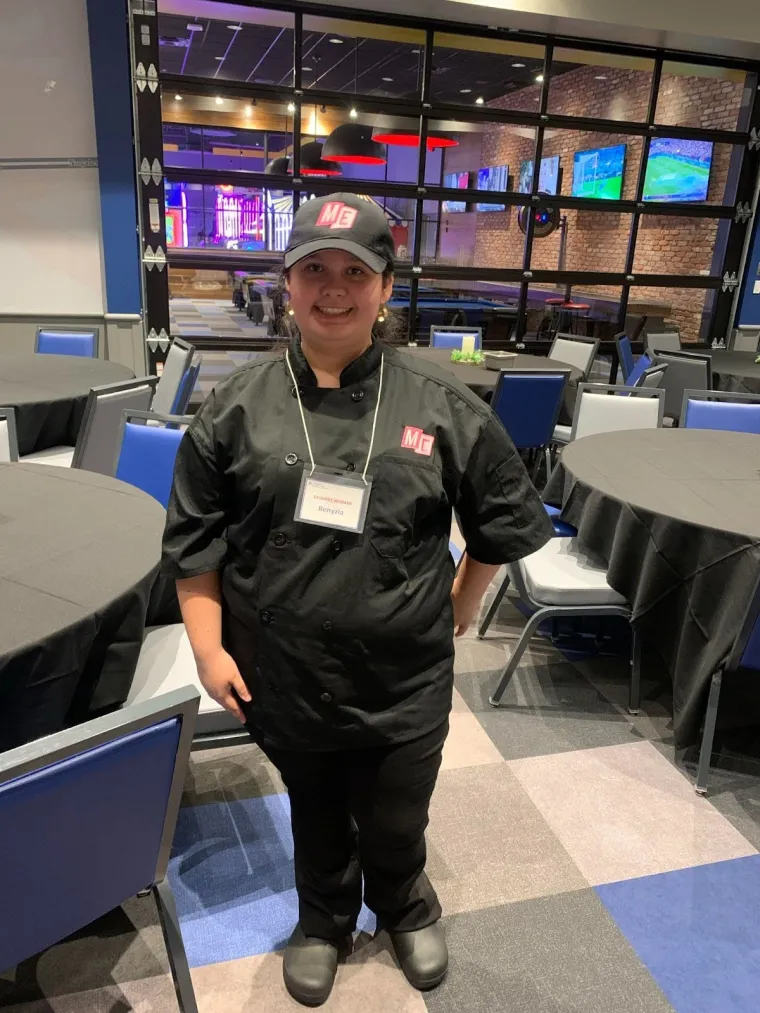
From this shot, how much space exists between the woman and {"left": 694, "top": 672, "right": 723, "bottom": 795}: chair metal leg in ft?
3.58

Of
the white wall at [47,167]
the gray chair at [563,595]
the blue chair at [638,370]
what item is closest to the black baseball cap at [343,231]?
the gray chair at [563,595]

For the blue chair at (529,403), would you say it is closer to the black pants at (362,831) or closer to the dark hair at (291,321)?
the dark hair at (291,321)

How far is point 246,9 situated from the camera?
5324 mm

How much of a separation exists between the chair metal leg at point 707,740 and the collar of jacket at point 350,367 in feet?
4.79

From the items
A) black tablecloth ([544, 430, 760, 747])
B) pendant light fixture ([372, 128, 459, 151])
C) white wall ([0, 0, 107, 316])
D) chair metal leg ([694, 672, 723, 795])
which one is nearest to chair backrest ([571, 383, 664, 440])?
black tablecloth ([544, 430, 760, 747])

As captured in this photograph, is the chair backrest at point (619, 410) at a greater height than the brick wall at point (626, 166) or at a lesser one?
lesser

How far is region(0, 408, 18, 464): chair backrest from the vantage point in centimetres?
236

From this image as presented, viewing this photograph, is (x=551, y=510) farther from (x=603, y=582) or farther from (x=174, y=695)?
(x=174, y=695)

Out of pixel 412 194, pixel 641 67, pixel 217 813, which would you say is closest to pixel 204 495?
pixel 217 813

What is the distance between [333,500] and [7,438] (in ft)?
5.62

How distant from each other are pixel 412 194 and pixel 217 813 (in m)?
5.34

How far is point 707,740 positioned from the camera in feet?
6.84

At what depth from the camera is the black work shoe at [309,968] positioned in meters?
1.45

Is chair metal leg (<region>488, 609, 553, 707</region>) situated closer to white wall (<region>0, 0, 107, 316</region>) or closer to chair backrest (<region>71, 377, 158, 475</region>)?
chair backrest (<region>71, 377, 158, 475</region>)
